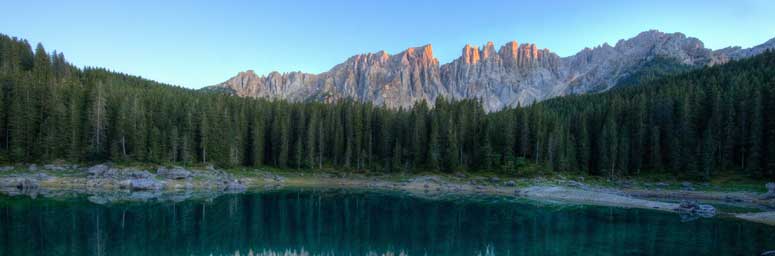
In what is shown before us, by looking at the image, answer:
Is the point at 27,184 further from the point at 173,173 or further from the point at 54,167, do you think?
the point at 173,173

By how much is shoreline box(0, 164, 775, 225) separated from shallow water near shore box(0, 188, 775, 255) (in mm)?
6225

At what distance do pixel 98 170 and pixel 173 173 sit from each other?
989 centimetres

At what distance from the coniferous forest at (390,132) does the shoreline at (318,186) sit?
7.05m

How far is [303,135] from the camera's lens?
9231cm

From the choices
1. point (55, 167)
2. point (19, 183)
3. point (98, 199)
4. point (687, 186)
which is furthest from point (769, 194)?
point (55, 167)

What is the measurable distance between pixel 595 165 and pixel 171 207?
2903 inches

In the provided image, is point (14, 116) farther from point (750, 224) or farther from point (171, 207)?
point (750, 224)

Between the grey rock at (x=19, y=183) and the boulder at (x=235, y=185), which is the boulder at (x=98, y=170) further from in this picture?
the boulder at (x=235, y=185)

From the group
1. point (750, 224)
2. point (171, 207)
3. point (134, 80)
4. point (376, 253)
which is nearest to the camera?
point (376, 253)

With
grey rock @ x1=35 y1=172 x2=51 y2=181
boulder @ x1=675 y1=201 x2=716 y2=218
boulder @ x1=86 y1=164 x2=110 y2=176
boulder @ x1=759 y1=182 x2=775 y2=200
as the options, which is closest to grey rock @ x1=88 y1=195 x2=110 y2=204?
grey rock @ x1=35 y1=172 x2=51 y2=181

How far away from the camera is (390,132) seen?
3666 inches

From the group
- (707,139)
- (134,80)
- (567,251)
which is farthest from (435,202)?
(134,80)

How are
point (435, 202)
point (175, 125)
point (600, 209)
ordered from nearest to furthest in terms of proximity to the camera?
point (600, 209) < point (435, 202) < point (175, 125)

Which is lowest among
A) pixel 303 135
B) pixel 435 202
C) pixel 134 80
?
pixel 435 202
